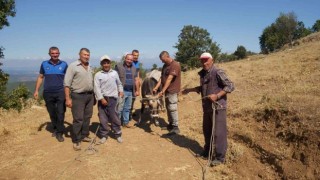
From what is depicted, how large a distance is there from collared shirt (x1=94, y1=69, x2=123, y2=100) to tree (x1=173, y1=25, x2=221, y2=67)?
47.3m

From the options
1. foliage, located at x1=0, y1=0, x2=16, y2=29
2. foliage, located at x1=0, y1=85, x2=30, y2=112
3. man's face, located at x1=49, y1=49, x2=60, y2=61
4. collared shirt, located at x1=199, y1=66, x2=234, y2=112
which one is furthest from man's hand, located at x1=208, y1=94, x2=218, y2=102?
foliage, located at x1=0, y1=0, x2=16, y2=29

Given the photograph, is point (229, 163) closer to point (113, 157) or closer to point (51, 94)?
point (113, 157)

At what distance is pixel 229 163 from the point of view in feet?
18.0

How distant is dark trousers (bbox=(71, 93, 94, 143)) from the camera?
20.1 feet

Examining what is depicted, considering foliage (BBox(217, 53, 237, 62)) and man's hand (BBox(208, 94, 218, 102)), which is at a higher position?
foliage (BBox(217, 53, 237, 62))

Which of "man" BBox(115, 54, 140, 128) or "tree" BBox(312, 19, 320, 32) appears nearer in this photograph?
"man" BBox(115, 54, 140, 128)

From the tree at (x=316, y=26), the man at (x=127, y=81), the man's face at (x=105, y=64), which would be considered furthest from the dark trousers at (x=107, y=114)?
the tree at (x=316, y=26)

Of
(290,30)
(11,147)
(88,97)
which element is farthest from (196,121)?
(290,30)

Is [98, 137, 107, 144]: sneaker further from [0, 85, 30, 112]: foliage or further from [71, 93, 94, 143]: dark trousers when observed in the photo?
[0, 85, 30, 112]: foliage

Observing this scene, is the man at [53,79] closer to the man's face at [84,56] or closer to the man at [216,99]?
the man's face at [84,56]

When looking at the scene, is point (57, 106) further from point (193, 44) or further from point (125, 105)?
point (193, 44)

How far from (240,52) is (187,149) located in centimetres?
5562

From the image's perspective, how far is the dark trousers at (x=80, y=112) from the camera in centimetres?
614

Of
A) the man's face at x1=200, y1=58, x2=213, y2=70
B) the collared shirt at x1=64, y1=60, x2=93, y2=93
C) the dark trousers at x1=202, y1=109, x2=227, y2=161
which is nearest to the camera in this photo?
the man's face at x1=200, y1=58, x2=213, y2=70
